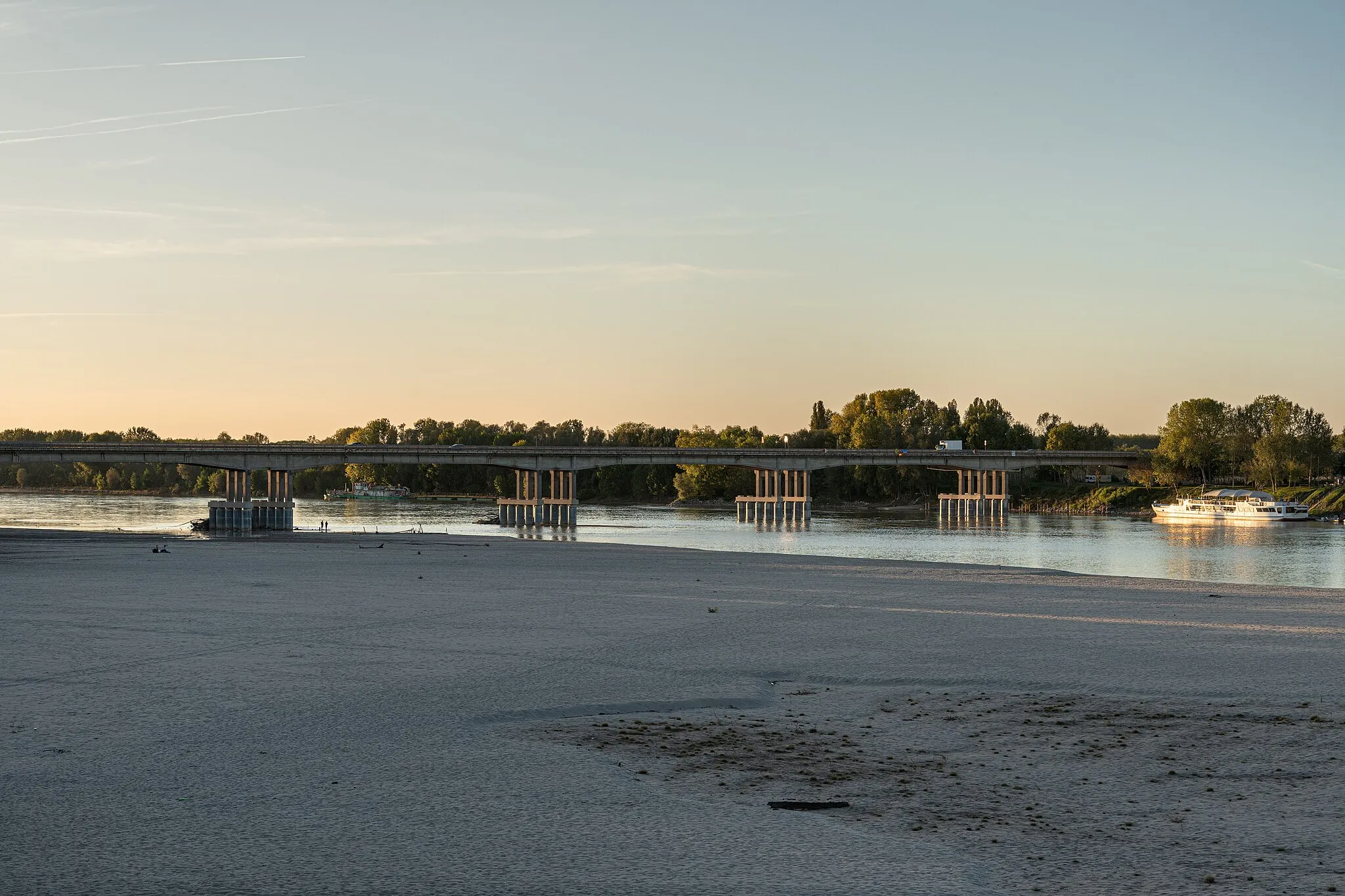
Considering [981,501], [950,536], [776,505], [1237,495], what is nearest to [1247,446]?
[1237,495]

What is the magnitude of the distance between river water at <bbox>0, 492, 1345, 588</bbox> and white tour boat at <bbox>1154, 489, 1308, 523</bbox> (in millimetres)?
5053

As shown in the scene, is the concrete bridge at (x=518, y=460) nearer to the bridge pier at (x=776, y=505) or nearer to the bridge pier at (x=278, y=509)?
the bridge pier at (x=278, y=509)

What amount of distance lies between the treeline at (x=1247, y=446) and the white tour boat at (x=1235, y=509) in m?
8.57

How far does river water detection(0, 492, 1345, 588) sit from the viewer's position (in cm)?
6184

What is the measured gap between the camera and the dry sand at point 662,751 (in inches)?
360

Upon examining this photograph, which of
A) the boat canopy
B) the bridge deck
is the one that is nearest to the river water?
the bridge deck

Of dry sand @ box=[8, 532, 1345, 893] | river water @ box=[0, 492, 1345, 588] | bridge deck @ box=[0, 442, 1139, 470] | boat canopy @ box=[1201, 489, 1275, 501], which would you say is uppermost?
bridge deck @ box=[0, 442, 1139, 470]

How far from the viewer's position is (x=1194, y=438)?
187 m

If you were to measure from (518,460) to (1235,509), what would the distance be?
82575mm

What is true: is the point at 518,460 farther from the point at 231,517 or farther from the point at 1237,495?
the point at 1237,495

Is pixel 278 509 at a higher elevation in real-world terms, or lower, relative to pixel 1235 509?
higher

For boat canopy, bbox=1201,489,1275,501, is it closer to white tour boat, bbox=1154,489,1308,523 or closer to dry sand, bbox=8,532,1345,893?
white tour boat, bbox=1154,489,1308,523

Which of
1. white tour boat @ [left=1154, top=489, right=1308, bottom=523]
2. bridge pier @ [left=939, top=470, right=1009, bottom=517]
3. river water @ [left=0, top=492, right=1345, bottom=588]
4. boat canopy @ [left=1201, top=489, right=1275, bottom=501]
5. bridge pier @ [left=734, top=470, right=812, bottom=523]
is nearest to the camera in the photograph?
river water @ [left=0, top=492, right=1345, bottom=588]

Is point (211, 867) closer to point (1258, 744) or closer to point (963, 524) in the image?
point (1258, 744)
